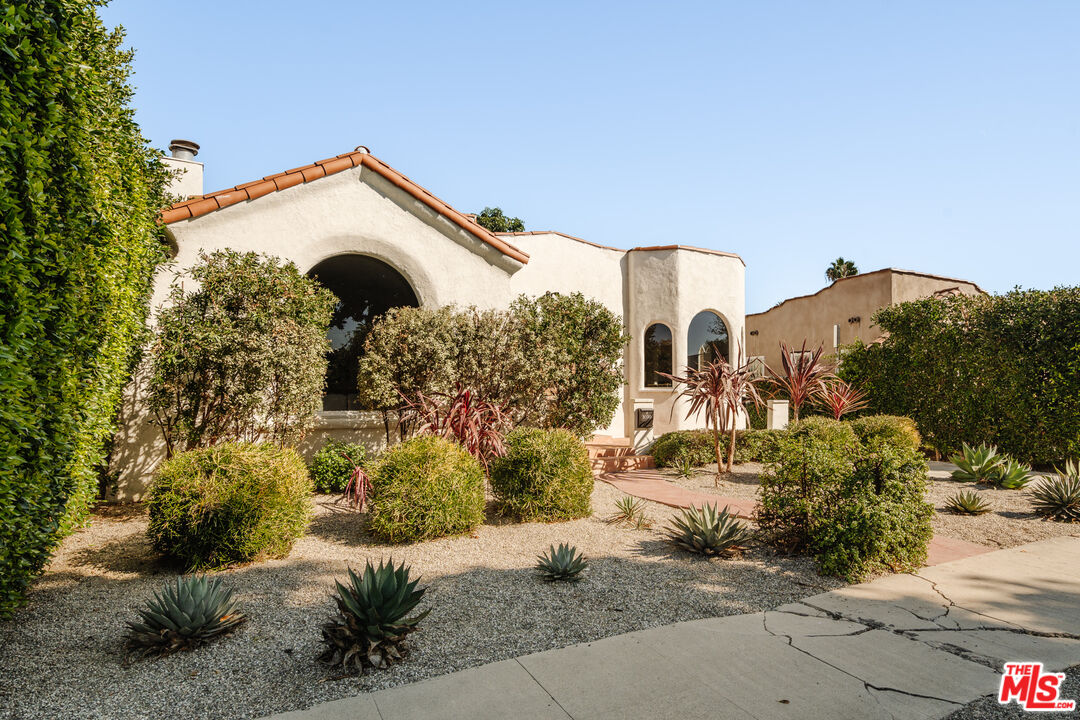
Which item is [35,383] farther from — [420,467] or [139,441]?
[139,441]

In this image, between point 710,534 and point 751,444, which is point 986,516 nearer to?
point 751,444

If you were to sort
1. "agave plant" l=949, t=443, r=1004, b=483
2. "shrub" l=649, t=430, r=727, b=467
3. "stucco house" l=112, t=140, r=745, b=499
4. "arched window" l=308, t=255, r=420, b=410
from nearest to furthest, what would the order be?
"stucco house" l=112, t=140, r=745, b=499
"agave plant" l=949, t=443, r=1004, b=483
"arched window" l=308, t=255, r=420, b=410
"shrub" l=649, t=430, r=727, b=467

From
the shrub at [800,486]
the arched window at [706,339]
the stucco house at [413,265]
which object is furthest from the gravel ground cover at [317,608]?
the arched window at [706,339]

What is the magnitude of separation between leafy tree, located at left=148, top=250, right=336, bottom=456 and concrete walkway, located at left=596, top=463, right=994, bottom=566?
5.91m

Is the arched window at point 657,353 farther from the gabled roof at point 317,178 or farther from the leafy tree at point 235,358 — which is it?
the leafy tree at point 235,358

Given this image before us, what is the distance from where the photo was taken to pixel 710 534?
20.0ft

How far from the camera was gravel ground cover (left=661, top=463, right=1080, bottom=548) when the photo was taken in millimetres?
7078

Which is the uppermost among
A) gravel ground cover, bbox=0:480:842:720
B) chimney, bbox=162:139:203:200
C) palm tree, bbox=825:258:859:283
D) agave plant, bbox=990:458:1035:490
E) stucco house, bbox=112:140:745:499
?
palm tree, bbox=825:258:859:283


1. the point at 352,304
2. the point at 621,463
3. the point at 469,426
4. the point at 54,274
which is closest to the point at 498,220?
the point at 352,304

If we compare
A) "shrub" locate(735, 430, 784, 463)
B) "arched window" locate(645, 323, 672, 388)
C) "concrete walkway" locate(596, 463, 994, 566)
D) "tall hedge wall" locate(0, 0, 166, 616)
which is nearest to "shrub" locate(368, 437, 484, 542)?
"tall hedge wall" locate(0, 0, 166, 616)

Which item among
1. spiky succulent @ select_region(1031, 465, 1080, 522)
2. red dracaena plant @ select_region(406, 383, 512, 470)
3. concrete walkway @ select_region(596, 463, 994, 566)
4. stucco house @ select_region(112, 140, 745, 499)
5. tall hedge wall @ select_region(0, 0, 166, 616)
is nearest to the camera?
tall hedge wall @ select_region(0, 0, 166, 616)
